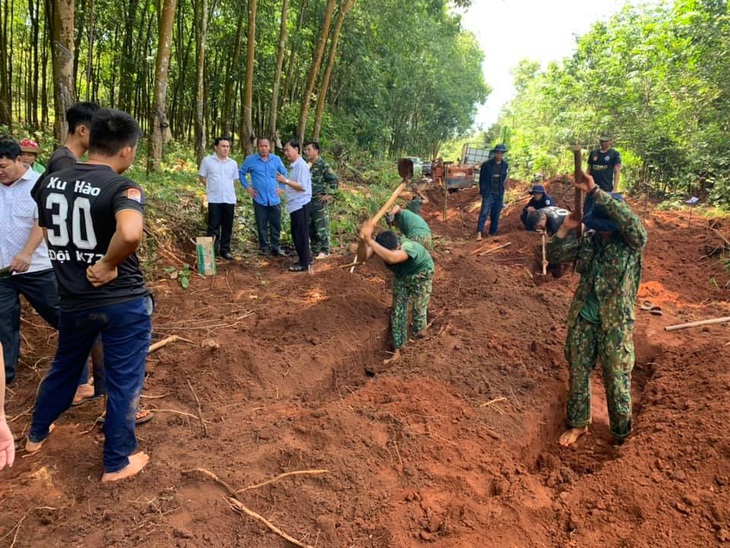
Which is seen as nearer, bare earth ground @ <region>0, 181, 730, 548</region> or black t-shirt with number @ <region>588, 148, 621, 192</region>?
bare earth ground @ <region>0, 181, 730, 548</region>

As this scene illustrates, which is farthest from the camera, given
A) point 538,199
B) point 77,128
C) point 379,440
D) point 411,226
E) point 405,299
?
point 538,199

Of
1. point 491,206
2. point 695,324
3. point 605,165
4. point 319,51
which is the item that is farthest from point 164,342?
point 319,51

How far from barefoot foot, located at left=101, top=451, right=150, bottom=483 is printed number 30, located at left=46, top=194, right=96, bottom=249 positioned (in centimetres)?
122

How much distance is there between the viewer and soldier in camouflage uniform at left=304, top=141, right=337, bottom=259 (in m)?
6.90

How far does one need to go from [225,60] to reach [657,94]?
13.9 metres

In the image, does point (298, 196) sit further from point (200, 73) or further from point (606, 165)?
point (606, 165)

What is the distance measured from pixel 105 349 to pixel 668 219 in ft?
40.8

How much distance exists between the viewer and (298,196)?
650 cm

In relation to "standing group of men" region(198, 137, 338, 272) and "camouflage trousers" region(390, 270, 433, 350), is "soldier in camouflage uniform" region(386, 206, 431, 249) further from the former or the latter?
"standing group of men" region(198, 137, 338, 272)

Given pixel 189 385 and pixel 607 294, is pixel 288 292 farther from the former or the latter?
pixel 607 294

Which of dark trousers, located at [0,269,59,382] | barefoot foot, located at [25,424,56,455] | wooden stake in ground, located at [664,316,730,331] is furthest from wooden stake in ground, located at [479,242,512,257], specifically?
barefoot foot, located at [25,424,56,455]

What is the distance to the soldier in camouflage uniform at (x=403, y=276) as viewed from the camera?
4449 millimetres

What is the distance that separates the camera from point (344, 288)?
614 cm

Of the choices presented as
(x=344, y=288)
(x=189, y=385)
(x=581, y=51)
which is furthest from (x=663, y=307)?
(x=581, y=51)
